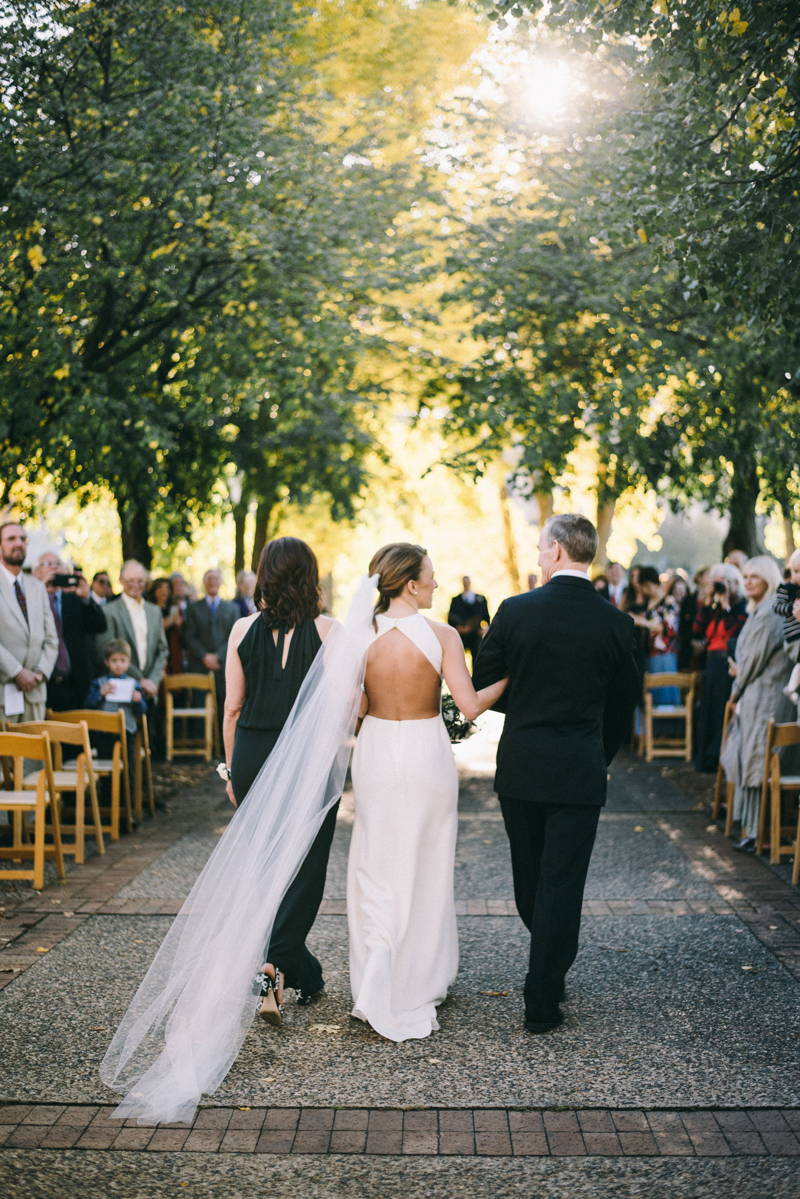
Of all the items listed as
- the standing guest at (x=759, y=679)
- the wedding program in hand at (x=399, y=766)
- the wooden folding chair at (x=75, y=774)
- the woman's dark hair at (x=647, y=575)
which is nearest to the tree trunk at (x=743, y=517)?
the woman's dark hair at (x=647, y=575)

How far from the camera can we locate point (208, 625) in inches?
543

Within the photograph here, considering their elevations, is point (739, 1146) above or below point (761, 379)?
below

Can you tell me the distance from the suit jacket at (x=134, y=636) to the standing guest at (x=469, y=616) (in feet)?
18.8

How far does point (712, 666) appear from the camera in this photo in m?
11.4

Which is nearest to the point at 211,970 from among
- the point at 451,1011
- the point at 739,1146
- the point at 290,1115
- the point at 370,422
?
the point at 290,1115

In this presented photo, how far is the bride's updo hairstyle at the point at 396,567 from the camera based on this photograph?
5180mm

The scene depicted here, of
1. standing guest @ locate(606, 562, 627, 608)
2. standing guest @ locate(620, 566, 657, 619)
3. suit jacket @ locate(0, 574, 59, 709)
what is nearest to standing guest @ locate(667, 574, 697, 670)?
standing guest @ locate(620, 566, 657, 619)

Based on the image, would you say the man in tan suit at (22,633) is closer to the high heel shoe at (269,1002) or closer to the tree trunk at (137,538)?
the high heel shoe at (269,1002)

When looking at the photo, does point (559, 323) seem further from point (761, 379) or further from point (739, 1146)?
point (739, 1146)

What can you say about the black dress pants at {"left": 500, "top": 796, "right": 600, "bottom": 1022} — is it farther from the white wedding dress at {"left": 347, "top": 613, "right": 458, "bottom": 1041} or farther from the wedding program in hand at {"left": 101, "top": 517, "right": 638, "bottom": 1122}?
the white wedding dress at {"left": 347, "top": 613, "right": 458, "bottom": 1041}

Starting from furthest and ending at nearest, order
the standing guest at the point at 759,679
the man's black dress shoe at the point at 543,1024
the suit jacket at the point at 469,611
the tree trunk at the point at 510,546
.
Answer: the tree trunk at the point at 510,546
the suit jacket at the point at 469,611
the standing guest at the point at 759,679
the man's black dress shoe at the point at 543,1024

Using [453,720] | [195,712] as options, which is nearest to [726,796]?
[453,720]

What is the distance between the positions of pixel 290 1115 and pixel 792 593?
5419 millimetres

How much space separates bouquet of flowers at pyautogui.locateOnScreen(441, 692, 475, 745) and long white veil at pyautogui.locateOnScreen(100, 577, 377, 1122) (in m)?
0.44
